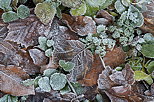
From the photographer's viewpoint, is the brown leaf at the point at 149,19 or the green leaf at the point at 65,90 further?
the brown leaf at the point at 149,19

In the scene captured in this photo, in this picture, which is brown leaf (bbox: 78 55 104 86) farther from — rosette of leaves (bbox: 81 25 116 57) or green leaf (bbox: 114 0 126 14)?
green leaf (bbox: 114 0 126 14)

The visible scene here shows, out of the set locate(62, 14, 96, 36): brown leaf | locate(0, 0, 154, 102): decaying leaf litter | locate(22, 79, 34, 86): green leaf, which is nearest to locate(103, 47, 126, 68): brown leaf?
locate(0, 0, 154, 102): decaying leaf litter

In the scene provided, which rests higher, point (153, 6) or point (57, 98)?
point (153, 6)

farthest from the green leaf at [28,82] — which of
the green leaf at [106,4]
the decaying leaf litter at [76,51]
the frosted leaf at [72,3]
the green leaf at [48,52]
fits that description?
the green leaf at [106,4]

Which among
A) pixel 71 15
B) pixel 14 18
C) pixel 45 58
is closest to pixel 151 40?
pixel 71 15

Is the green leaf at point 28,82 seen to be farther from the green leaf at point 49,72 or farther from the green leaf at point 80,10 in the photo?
the green leaf at point 80,10

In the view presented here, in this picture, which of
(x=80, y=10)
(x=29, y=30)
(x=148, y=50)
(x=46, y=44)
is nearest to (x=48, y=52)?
(x=46, y=44)

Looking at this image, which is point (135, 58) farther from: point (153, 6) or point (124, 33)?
point (153, 6)
